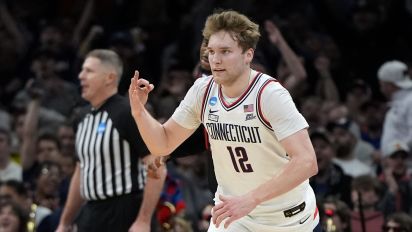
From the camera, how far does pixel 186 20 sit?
14.5 meters

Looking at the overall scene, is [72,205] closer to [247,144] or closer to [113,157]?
[113,157]

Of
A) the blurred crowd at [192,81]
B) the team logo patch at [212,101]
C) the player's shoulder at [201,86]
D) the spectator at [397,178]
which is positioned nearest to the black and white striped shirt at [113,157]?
the blurred crowd at [192,81]

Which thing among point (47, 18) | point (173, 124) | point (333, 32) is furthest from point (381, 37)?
point (173, 124)

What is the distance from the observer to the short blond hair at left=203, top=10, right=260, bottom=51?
21.0 feet

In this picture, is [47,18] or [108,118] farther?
[47,18]

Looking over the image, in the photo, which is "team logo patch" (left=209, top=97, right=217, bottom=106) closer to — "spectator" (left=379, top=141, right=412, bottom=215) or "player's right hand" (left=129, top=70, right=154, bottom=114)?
"player's right hand" (left=129, top=70, right=154, bottom=114)

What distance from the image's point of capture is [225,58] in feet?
20.9

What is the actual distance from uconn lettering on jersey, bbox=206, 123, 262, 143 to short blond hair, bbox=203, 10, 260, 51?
47cm

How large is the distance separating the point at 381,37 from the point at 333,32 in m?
0.82

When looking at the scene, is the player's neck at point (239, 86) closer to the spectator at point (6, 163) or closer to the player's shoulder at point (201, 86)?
the player's shoulder at point (201, 86)

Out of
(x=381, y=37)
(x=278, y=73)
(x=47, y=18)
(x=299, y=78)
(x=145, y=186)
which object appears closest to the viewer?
(x=145, y=186)

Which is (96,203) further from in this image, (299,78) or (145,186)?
(299,78)

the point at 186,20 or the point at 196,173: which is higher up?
the point at 186,20

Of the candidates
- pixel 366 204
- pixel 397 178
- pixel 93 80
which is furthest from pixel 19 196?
pixel 397 178
